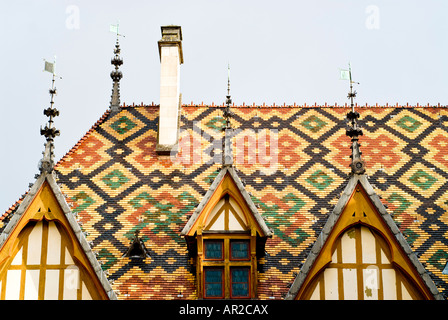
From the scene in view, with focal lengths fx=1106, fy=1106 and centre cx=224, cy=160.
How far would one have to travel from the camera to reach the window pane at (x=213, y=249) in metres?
22.2

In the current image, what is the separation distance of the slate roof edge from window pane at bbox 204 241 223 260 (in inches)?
67.1

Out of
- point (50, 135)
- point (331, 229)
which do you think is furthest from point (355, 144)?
point (50, 135)

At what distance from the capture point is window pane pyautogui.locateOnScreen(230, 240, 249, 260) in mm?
22203

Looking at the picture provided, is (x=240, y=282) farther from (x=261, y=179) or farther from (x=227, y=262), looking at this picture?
(x=261, y=179)

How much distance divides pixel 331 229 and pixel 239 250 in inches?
75.0

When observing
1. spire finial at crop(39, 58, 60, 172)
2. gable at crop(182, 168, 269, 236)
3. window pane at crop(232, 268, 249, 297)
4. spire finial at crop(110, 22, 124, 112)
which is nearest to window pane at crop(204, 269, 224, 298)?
window pane at crop(232, 268, 249, 297)

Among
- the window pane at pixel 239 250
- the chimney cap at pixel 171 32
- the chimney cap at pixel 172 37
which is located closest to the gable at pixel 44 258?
the window pane at pixel 239 250

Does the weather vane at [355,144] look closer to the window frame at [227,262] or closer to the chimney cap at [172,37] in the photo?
the window frame at [227,262]

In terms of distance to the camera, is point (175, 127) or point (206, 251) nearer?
point (206, 251)
